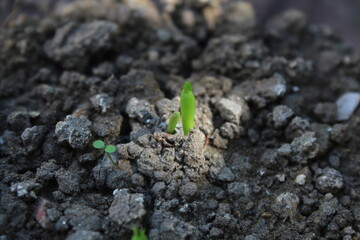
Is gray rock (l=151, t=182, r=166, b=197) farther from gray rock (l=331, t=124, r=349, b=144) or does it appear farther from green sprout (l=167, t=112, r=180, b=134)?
gray rock (l=331, t=124, r=349, b=144)

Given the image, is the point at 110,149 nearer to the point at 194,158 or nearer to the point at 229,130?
the point at 194,158

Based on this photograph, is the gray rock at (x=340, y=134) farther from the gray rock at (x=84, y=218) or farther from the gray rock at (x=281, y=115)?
the gray rock at (x=84, y=218)

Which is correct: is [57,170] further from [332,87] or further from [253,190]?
[332,87]

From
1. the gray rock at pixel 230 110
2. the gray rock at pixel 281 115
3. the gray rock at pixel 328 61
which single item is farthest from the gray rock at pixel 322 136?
the gray rock at pixel 328 61

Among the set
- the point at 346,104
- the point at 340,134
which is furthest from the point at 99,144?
the point at 346,104

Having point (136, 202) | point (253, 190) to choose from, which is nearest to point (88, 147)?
point (136, 202)

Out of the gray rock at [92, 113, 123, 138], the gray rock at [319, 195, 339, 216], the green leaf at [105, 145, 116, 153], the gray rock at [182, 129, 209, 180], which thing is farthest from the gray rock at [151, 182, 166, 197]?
the gray rock at [319, 195, 339, 216]

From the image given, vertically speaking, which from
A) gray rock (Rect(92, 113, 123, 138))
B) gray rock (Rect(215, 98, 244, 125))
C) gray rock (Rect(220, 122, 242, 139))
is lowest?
gray rock (Rect(92, 113, 123, 138))
